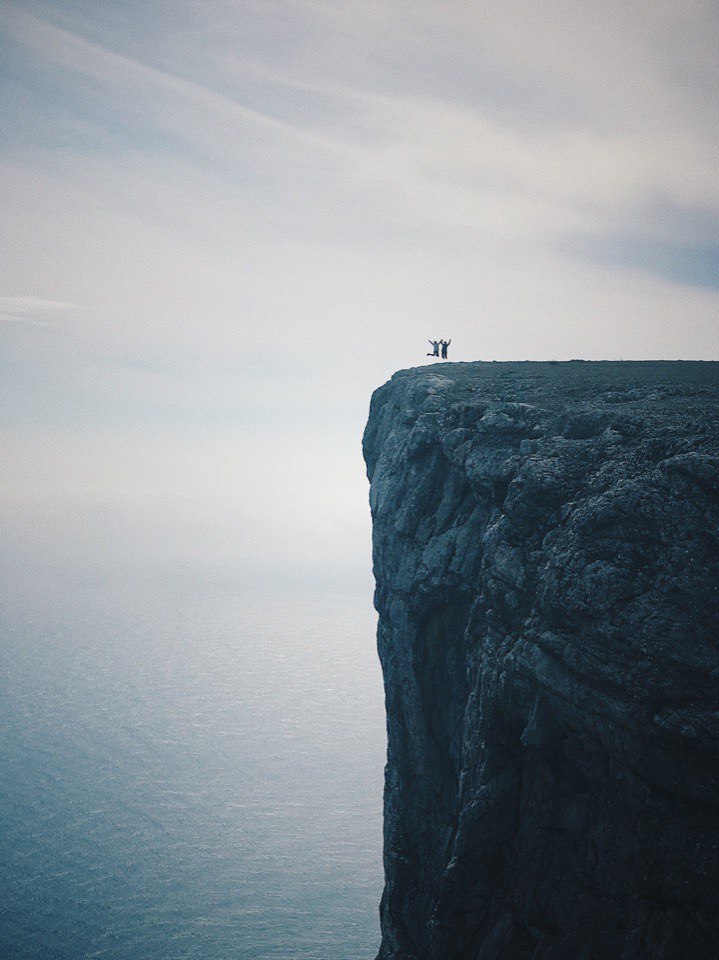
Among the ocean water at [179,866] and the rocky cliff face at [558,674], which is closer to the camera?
the rocky cliff face at [558,674]

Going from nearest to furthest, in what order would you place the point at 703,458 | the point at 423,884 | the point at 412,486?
the point at 703,458, the point at 423,884, the point at 412,486

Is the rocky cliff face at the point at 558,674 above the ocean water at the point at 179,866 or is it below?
above

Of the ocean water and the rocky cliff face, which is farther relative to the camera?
the ocean water

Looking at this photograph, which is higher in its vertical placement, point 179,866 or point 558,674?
point 558,674

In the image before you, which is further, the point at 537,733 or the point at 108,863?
the point at 108,863

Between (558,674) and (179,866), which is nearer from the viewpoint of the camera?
(558,674)

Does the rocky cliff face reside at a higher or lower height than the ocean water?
higher

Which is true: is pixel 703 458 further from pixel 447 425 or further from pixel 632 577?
pixel 447 425

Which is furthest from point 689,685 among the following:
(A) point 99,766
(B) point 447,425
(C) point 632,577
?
(A) point 99,766
